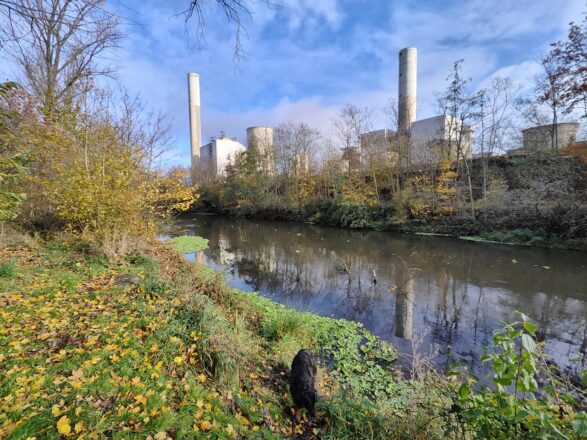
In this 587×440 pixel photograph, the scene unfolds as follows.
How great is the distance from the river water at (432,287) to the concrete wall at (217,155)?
25.3 metres

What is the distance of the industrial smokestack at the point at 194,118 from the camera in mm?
35125

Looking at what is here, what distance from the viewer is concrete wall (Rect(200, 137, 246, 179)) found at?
37522 mm

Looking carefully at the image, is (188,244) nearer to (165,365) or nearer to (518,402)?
(165,365)

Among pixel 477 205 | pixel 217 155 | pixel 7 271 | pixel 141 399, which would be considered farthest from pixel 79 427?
pixel 217 155

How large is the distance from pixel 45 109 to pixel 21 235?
11.1 ft

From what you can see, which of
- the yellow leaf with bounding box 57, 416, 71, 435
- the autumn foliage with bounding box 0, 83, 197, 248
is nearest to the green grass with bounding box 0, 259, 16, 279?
the autumn foliage with bounding box 0, 83, 197, 248

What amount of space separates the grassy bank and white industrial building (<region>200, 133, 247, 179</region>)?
109 ft

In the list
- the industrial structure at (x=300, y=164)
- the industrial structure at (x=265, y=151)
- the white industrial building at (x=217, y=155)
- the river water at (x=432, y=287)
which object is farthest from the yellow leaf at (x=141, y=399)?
the white industrial building at (x=217, y=155)

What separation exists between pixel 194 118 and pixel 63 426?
39.1m

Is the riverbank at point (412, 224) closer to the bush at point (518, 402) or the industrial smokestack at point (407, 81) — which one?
the industrial smokestack at point (407, 81)

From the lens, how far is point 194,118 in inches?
1428

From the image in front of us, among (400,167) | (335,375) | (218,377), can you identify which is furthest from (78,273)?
(400,167)

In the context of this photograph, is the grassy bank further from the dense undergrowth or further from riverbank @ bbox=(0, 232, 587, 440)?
the dense undergrowth

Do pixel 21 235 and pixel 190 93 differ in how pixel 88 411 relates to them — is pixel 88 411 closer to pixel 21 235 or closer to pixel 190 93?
pixel 21 235
